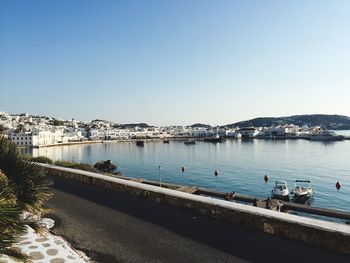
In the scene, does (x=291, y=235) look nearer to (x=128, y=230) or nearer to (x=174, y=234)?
(x=174, y=234)

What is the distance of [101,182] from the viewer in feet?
47.8

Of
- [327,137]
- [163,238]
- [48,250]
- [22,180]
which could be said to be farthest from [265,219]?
[327,137]

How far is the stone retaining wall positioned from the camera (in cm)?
651

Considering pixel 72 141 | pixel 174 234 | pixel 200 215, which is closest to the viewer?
pixel 174 234

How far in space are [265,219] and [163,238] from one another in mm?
2619

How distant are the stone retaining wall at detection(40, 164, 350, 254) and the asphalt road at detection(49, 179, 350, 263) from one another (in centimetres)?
19

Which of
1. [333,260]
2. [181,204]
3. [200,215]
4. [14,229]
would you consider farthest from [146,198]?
[14,229]

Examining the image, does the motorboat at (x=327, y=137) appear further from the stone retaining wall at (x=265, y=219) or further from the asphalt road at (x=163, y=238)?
the asphalt road at (x=163, y=238)

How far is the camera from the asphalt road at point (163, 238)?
6.50 m

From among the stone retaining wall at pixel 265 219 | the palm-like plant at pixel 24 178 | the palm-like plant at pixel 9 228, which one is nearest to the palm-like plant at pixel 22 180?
the palm-like plant at pixel 24 178

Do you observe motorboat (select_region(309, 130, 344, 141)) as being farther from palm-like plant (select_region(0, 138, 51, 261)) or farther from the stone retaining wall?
palm-like plant (select_region(0, 138, 51, 261))

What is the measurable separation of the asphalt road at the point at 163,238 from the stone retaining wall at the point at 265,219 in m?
0.19

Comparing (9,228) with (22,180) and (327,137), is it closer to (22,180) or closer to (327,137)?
(22,180)

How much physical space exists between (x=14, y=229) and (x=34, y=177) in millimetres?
3893
